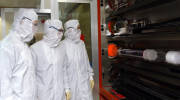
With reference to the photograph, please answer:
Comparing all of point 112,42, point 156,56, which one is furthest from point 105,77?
point 156,56

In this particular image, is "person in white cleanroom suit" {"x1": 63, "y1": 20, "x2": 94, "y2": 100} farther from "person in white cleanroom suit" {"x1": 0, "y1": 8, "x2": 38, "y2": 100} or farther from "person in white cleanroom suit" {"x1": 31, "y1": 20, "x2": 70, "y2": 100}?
"person in white cleanroom suit" {"x1": 0, "y1": 8, "x2": 38, "y2": 100}

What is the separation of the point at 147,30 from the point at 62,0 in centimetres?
137

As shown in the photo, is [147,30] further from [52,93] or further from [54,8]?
[54,8]

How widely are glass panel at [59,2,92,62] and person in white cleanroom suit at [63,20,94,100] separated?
0.44 meters

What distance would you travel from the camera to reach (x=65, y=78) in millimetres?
1733

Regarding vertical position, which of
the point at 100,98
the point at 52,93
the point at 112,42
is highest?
the point at 112,42

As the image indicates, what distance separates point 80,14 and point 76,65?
34.7 inches

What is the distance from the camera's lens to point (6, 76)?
1.11 metres

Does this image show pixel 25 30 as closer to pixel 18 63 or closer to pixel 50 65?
pixel 18 63

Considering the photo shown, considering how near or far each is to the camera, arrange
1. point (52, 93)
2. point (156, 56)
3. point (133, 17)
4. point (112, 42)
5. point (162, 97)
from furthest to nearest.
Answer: point (112, 42) → point (133, 17) → point (52, 93) → point (156, 56) → point (162, 97)

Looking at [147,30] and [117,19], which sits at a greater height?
[117,19]

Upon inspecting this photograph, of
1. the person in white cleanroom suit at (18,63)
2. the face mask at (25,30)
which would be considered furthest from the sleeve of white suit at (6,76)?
the face mask at (25,30)

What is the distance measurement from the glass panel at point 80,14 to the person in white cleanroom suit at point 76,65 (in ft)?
1.44

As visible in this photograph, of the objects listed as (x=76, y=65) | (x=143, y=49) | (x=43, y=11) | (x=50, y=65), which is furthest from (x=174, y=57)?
(x=43, y=11)
